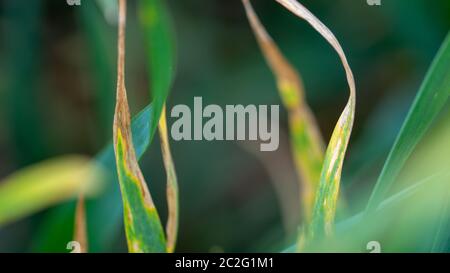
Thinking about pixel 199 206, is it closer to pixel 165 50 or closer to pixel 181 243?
pixel 181 243

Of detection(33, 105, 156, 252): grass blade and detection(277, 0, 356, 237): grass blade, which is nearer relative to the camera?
detection(277, 0, 356, 237): grass blade

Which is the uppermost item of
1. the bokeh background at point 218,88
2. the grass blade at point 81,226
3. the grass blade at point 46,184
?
the bokeh background at point 218,88

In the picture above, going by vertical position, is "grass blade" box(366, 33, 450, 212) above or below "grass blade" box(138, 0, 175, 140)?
Answer: below

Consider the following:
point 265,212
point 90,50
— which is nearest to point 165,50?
point 90,50

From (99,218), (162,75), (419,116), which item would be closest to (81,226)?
(99,218)

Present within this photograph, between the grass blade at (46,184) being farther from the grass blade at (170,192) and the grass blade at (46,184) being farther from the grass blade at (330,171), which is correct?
the grass blade at (330,171)

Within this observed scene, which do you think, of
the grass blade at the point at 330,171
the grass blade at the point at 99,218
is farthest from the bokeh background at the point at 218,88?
the grass blade at the point at 330,171

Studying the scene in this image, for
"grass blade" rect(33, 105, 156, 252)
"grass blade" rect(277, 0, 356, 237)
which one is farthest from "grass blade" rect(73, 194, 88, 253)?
"grass blade" rect(277, 0, 356, 237)

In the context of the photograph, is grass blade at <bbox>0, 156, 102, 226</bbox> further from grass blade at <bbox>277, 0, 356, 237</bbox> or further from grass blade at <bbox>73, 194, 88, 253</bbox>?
grass blade at <bbox>277, 0, 356, 237</bbox>
